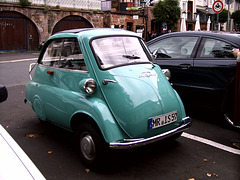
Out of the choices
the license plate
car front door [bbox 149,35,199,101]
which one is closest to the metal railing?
car front door [bbox 149,35,199,101]

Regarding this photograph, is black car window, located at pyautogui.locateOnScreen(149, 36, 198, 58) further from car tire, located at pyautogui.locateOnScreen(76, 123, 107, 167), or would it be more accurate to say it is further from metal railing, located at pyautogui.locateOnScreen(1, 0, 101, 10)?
metal railing, located at pyautogui.locateOnScreen(1, 0, 101, 10)

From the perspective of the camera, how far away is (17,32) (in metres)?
24.1

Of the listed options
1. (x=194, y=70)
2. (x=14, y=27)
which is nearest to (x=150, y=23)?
(x=14, y=27)

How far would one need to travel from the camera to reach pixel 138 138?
3.46m

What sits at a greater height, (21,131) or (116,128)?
(116,128)

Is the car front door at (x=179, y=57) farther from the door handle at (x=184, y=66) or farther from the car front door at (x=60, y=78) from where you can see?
the car front door at (x=60, y=78)

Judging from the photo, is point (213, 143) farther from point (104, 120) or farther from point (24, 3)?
point (24, 3)

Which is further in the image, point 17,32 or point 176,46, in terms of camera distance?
point 17,32

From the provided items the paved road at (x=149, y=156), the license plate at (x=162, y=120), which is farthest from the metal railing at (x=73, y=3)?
the license plate at (x=162, y=120)

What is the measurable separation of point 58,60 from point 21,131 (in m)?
1.51

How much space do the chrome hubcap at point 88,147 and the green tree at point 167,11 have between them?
1368 inches

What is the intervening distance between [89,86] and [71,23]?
26.0 metres

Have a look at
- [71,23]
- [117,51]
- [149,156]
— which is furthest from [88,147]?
[71,23]

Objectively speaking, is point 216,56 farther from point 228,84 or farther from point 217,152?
A: point 217,152
